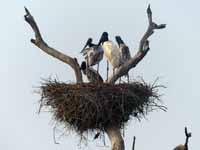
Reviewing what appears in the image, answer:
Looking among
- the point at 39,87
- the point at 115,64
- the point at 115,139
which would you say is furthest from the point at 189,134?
the point at 115,64

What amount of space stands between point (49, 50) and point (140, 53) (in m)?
1.44

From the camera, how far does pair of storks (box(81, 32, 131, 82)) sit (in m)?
14.2

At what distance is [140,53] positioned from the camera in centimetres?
1252

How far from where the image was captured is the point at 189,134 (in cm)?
895

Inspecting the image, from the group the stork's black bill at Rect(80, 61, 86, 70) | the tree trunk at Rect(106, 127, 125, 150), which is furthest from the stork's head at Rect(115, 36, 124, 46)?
the tree trunk at Rect(106, 127, 125, 150)

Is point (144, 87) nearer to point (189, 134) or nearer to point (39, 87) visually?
point (39, 87)

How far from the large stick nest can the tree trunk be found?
12cm

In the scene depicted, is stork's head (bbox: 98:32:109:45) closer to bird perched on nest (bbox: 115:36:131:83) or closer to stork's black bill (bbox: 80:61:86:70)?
bird perched on nest (bbox: 115:36:131:83)

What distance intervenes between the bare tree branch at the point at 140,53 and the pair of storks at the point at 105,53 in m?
0.85

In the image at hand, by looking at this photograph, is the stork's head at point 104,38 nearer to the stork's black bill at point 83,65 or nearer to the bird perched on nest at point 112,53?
the bird perched on nest at point 112,53

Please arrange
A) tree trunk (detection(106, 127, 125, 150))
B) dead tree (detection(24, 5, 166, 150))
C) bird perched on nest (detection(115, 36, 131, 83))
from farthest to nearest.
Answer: bird perched on nest (detection(115, 36, 131, 83)), dead tree (detection(24, 5, 166, 150)), tree trunk (detection(106, 127, 125, 150))

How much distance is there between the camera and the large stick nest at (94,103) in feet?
40.2

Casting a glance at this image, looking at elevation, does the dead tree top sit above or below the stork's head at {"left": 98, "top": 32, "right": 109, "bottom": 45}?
below

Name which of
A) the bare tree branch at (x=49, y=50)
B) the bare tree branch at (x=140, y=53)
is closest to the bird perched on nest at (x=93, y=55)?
the bare tree branch at (x=140, y=53)
